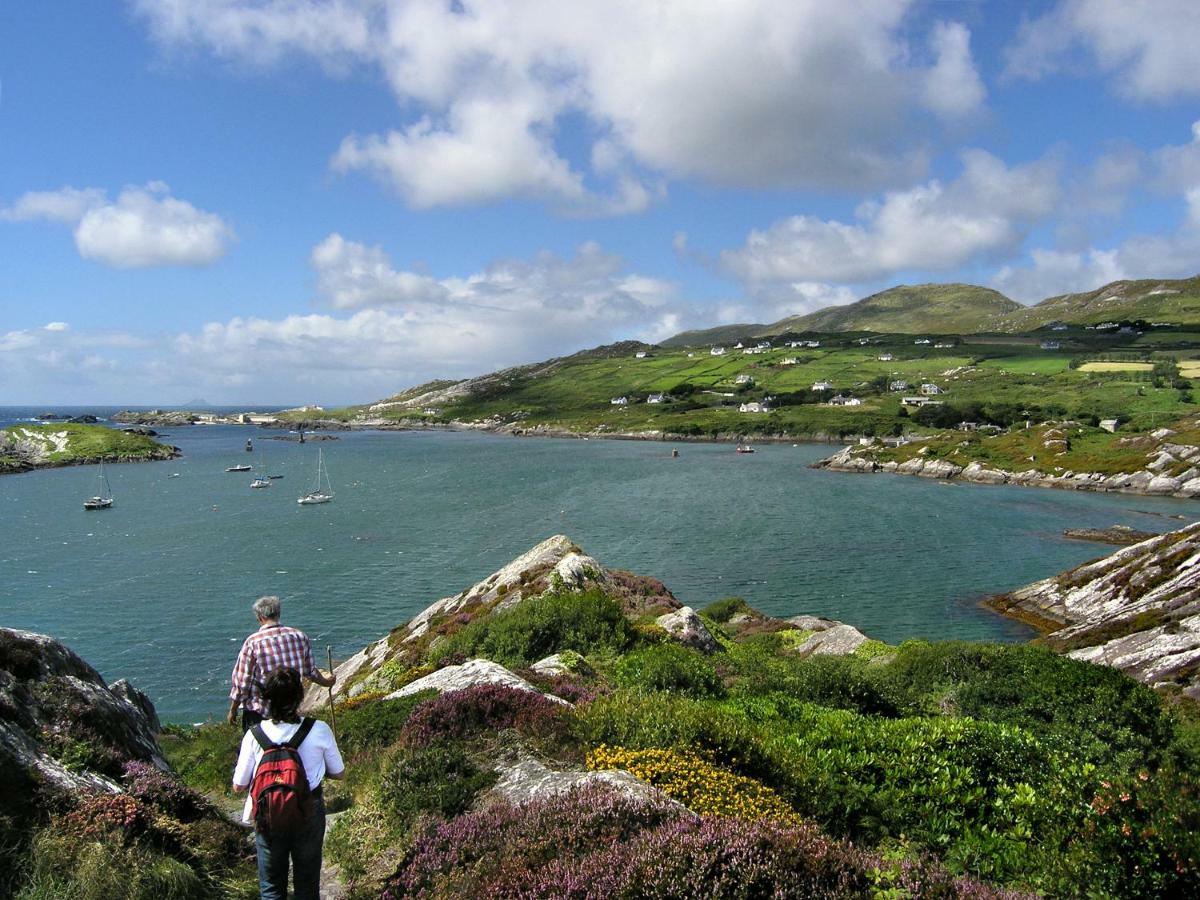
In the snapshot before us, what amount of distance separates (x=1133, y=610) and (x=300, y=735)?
4304 centimetres

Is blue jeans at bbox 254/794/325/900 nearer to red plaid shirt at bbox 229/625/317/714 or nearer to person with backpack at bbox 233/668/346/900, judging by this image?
person with backpack at bbox 233/668/346/900

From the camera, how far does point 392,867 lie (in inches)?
285

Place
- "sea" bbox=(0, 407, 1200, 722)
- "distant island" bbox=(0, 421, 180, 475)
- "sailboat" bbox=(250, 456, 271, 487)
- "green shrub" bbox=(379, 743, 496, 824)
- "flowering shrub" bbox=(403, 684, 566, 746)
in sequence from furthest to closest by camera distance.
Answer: "distant island" bbox=(0, 421, 180, 475), "sailboat" bbox=(250, 456, 271, 487), "sea" bbox=(0, 407, 1200, 722), "flowering shrub" bbox=(403, 684, 566, 746), "green shrub" bbox=(379, 743, 496, 824)

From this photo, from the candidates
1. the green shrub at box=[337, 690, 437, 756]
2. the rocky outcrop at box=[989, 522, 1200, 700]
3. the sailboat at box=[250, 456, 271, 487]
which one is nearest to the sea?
the sailboat at box=[250, 456, 271, 487]

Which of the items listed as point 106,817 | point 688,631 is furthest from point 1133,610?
point 106,817

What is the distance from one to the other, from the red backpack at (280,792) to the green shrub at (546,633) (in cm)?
1488

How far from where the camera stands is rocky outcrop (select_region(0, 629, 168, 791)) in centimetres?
740

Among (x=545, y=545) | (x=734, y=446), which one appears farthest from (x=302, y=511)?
(x=734, y=446)

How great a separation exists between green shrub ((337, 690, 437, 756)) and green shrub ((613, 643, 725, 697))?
16.3 ft

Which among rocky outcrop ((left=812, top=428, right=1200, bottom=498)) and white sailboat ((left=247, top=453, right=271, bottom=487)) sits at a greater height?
white sailboat ((left=247, top=453, right=271, bottom=487))

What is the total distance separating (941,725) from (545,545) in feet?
82.8

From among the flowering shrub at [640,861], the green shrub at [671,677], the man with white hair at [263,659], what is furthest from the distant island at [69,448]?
the flowering shrub at [640,861]

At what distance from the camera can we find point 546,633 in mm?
22281

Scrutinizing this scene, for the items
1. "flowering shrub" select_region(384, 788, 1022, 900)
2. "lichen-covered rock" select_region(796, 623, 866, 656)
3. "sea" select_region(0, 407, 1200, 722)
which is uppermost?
"flowering shrub" select_region(384, 788, 1022, 900)
